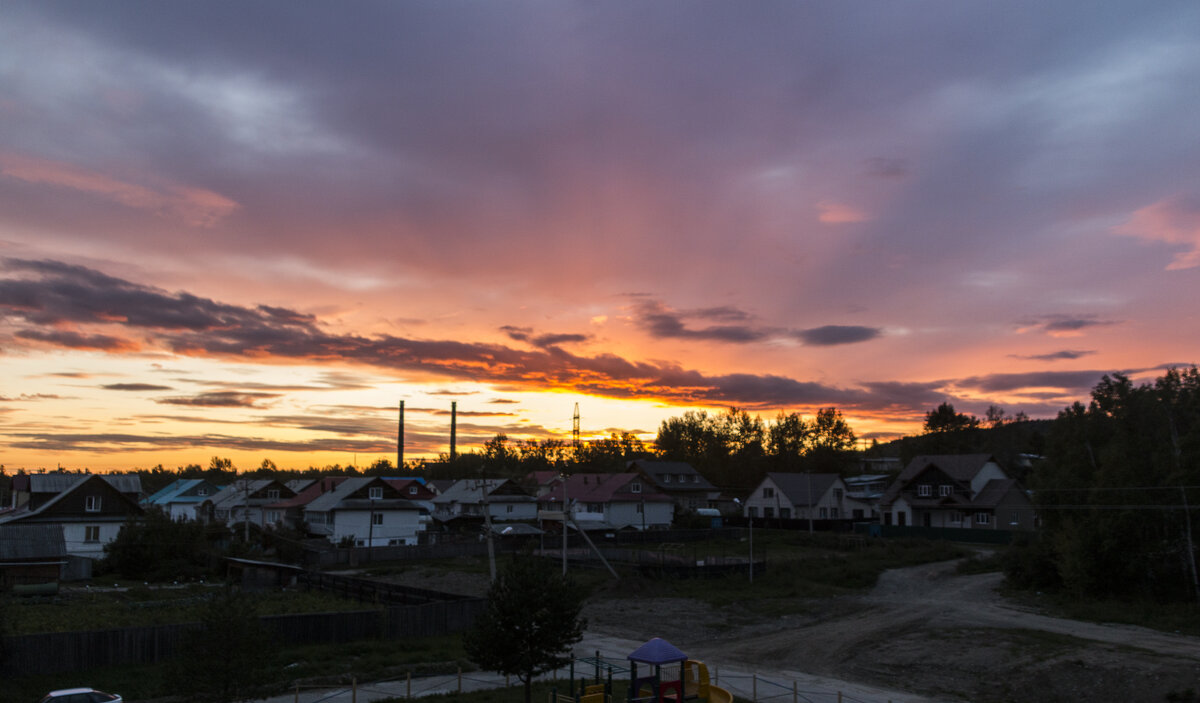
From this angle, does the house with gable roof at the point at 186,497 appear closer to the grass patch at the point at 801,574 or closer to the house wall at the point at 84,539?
the house wall at the point at 84,539

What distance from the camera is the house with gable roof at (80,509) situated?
66.1 meters

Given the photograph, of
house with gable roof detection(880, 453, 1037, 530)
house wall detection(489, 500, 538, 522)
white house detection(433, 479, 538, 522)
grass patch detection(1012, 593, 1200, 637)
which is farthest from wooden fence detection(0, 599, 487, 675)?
house with gable roof detection(880, 453, 1037, 530)

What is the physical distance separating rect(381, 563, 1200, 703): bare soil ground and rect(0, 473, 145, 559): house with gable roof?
37.6m

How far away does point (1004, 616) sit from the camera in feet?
138

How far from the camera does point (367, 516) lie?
82.9 m

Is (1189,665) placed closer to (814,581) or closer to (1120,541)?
(1120,541)

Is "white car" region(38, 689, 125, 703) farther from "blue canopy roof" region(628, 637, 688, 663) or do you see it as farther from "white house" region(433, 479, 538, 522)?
"white house" region(433, 479, 538, 522)

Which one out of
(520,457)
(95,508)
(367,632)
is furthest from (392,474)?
(367,632)

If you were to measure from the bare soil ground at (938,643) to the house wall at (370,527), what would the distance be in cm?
3427

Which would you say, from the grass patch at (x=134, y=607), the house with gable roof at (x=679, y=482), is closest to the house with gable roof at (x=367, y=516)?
the grass patch at (x=134, y=607)

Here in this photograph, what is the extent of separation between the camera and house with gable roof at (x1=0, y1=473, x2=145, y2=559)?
6612cm

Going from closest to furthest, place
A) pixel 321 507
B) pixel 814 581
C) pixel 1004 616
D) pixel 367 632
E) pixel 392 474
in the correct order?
pixel 367 632 < pixel 1004 616 < pixel 814 581 < pixel 321 507 < pixel 392 474

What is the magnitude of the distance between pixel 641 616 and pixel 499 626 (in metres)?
23.0

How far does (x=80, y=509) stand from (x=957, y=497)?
3319 inches
